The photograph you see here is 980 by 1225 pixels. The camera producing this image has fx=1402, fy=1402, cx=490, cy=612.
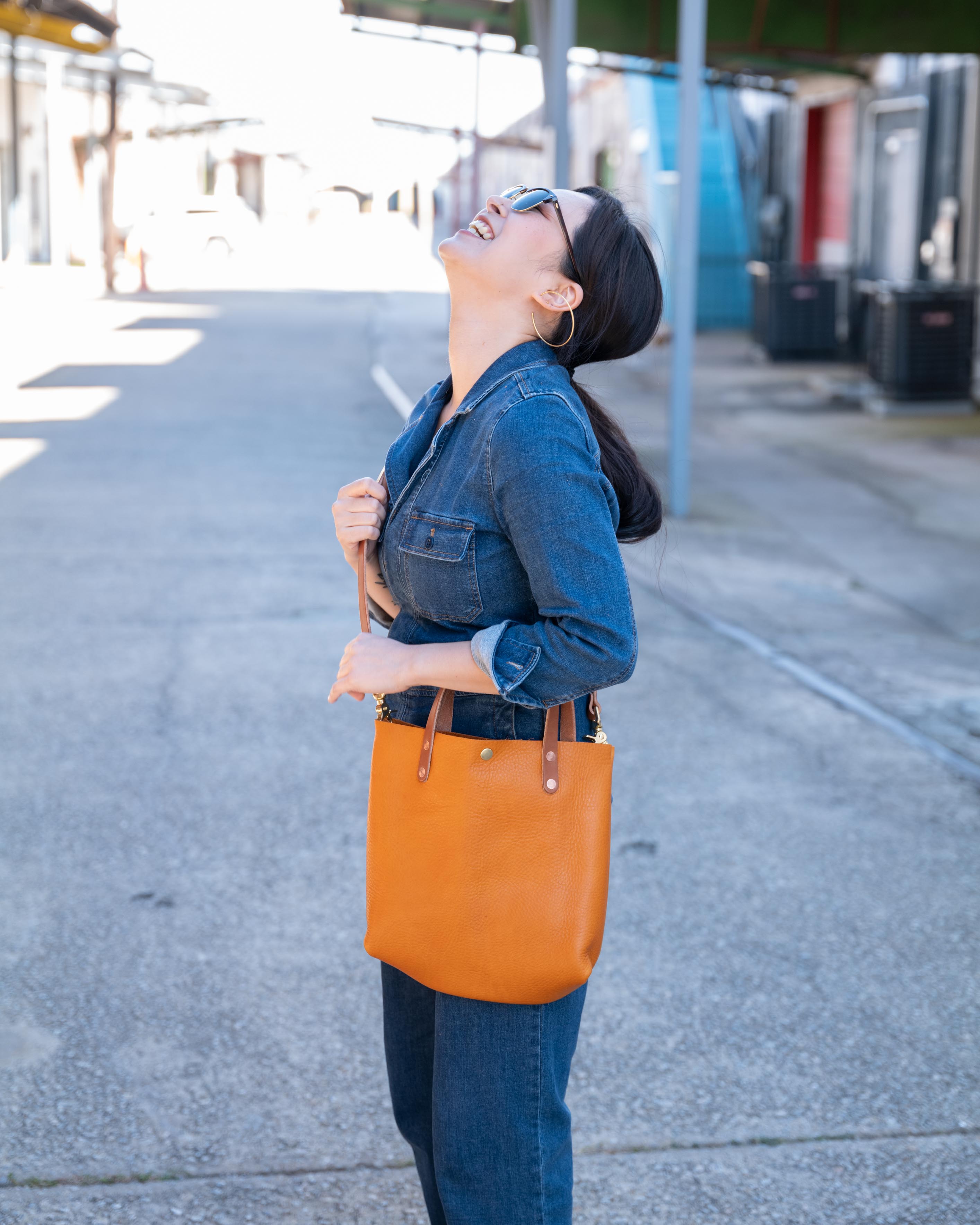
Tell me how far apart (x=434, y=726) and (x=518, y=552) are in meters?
0.27

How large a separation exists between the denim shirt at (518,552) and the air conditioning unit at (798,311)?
55.3 ft

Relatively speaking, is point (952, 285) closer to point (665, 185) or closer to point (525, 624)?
point (665, 185)

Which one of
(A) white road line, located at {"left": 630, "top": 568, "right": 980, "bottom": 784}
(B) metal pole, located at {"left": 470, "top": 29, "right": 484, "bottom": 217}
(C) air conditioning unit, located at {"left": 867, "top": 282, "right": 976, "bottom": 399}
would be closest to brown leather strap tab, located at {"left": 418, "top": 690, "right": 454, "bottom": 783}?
(A) white road line, located at {"left": 630, "top": 568, "right": 980, "bottom": 784}

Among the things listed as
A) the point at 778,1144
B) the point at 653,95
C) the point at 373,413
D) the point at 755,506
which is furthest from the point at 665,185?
the point at 778,1144

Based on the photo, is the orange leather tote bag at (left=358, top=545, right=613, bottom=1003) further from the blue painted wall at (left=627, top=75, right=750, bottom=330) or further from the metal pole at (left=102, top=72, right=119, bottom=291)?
the metal pole at (left=102, top=72, right=119, bottom=291)

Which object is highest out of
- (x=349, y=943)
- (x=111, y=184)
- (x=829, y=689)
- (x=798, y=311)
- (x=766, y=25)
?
(x=766, y=25)

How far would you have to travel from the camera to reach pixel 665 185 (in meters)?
23.0

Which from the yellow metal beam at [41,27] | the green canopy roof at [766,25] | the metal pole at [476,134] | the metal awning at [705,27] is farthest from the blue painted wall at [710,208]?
the yellow metal beam at [41,27]

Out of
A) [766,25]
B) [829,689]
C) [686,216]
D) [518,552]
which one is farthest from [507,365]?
[766,25]

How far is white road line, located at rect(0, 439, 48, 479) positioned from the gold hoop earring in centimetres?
875

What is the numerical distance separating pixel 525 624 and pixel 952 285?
14.3m

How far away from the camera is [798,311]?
18.2 meters

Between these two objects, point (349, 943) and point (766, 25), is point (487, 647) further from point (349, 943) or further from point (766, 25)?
point (766, 25)

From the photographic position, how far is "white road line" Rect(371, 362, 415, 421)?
534 inches
